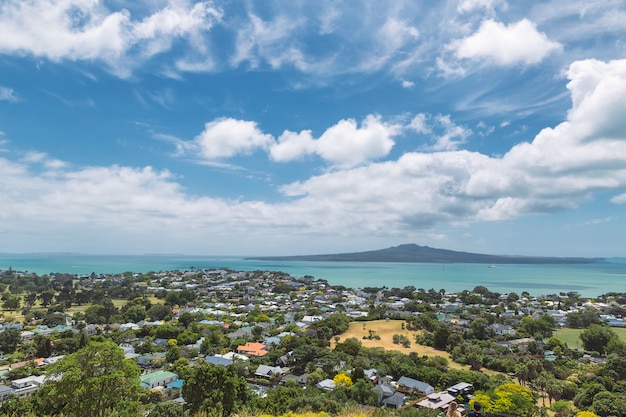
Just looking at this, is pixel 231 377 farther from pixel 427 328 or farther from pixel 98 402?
pixel 427 328

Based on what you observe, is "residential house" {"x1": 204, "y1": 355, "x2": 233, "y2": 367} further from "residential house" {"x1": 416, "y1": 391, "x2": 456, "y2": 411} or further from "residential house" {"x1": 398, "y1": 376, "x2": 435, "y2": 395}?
"residential house" {"x1": 416, "y1": 391, "x2": 456, "y2": 411}

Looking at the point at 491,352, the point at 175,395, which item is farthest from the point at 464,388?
the point at 175,395

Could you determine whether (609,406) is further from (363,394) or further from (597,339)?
(597,339)

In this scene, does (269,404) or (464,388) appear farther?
(464,388)

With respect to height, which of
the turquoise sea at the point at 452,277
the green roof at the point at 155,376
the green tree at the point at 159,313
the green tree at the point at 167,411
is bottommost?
the turquoise sea at the point at 452,277

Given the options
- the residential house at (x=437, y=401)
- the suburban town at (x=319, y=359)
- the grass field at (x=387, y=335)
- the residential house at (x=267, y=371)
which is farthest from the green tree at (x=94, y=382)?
the grass field at (x=387, y=335)

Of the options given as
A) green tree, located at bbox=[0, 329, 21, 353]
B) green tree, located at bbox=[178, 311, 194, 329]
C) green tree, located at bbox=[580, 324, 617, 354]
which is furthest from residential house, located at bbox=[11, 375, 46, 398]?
green tree, located at bbox=[580, 324, 617, 354]

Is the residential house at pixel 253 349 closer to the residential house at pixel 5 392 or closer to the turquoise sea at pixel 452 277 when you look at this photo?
the residential house at pixel 5 392
